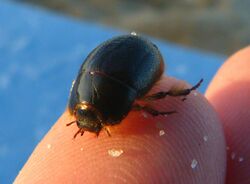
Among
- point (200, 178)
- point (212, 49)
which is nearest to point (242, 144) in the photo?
point (200, 178)

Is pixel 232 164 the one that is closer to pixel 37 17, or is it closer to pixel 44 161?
pixel 44 161

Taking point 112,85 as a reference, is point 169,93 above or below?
below

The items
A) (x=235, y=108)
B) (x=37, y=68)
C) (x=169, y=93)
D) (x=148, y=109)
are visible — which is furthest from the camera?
(x=37, y=68)

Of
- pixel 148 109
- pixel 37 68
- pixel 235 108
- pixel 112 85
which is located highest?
pixel 112 85

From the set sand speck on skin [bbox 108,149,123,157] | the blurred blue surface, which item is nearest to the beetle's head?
sand speck on skin [bbox 108,149,123,157]

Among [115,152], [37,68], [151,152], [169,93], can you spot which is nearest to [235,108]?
[169,93]

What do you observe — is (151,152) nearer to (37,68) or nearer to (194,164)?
(194,164)
